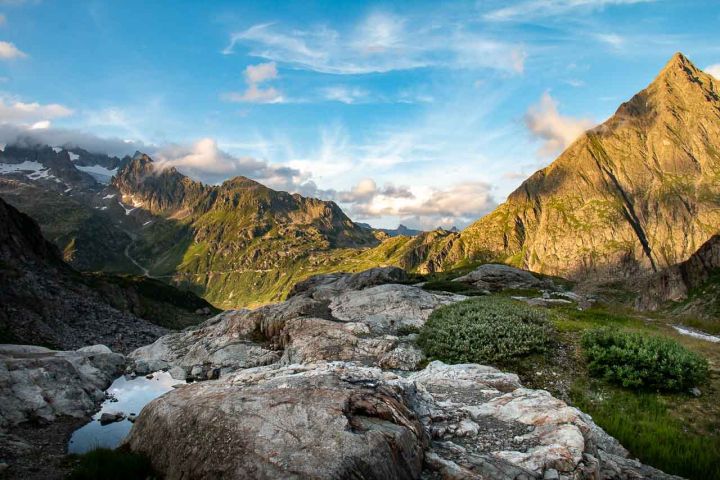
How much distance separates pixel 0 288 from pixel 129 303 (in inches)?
2193

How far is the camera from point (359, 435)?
348 inches

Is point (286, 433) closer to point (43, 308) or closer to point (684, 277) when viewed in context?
point (43, 308)

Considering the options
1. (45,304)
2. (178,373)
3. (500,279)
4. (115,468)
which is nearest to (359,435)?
(115,468)

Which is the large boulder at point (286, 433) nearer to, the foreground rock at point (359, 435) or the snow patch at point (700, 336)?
the foreground rock at point (359, 435)

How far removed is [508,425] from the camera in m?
11.5

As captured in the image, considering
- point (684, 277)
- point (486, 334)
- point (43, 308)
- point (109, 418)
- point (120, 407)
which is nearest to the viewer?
point (109, 418)

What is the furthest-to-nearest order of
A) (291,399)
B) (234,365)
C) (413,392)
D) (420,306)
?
(420,306), (234,365), (413,392), (291,399)

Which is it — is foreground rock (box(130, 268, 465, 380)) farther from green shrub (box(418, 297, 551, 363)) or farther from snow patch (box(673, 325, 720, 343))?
snow patch (box(673, 325, 720, 343))

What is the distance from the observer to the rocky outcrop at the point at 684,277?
59875 mm

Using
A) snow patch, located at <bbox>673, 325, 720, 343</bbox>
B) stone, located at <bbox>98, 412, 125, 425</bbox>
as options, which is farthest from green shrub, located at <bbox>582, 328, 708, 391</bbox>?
stone, located at <bbox>98, 412, 125, 425</bbox>

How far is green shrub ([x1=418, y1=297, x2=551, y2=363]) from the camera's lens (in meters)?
19.4

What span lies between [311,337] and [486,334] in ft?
34.9

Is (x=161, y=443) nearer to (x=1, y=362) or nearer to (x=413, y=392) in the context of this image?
(x=413, y=392)

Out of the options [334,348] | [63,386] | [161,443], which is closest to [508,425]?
[161,443]
